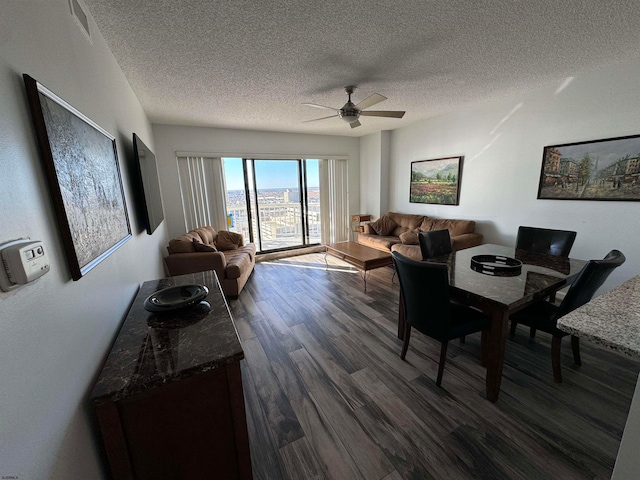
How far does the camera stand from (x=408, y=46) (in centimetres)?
205

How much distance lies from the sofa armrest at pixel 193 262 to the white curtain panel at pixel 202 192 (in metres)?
1.57

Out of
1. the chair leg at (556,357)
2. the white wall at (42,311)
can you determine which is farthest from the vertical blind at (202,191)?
the chair leg at (556,357)

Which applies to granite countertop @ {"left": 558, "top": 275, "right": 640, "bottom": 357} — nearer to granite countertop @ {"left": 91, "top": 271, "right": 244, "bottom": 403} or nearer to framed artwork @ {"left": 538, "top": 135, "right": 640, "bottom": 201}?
granite countertop @ {"left": 91, "top": 271, "right": 244, "bottom": 403}

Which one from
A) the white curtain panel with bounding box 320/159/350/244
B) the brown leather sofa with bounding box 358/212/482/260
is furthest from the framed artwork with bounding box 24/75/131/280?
the white curtain panel with bounding box 320/159/350/244

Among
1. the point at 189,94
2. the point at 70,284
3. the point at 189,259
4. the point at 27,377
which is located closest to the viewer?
the point at 27,377

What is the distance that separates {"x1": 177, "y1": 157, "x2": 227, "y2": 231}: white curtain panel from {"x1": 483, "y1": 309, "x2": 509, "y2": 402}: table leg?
175 inches

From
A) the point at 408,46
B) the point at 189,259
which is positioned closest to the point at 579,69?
the point at 408,46

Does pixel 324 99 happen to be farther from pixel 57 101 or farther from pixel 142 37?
pixel 57 101

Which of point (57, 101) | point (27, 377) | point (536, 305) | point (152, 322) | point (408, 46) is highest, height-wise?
point (408, 46)

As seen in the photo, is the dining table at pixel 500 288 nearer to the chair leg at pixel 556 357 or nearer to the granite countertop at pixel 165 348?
the chair leg at pixel 556 357

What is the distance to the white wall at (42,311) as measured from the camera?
59 cm

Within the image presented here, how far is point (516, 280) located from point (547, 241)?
3.94ft

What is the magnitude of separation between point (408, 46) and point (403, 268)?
1769mm

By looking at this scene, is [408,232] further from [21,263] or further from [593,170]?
[21,263]
